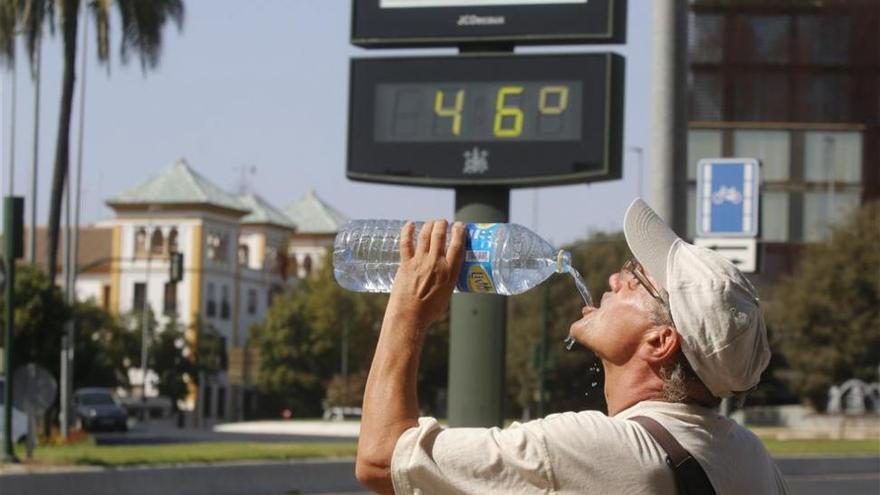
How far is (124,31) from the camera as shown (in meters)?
40.7

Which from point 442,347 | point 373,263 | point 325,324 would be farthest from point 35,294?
point 325,324

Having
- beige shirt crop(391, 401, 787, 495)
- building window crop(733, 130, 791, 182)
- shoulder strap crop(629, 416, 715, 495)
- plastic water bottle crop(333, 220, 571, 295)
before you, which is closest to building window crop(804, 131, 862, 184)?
building window crop(733, 130, 791, 182)

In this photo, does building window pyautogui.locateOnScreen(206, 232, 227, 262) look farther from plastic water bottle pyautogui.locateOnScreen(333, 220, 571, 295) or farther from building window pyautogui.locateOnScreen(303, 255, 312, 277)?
plastic water bottle pyautogui.locateOnScreen(333, 220, 571, 295)

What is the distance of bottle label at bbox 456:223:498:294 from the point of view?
3.63 m

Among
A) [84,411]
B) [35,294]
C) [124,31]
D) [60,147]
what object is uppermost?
[124,31]

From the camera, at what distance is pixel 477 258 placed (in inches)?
144

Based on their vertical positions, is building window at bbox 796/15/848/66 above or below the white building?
above

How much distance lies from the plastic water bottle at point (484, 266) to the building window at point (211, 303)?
123 m

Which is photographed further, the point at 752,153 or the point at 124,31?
the point at 752,153

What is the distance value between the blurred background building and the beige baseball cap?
9000cm

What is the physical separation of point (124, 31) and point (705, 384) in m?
38.3

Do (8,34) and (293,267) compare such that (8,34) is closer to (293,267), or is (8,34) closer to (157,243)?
(157,243)

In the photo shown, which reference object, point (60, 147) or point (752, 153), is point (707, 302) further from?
point (752, 153)

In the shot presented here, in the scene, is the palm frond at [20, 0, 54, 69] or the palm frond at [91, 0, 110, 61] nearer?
the palm frond at [20, 0, 54, 69]
